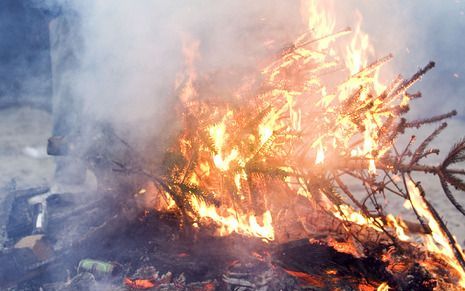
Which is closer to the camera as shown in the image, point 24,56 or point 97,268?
point 97,268

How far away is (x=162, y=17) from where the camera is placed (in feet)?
16.7

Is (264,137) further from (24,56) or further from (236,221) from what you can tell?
(24,56)

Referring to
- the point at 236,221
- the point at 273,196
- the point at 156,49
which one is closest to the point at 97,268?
the point at 236,221

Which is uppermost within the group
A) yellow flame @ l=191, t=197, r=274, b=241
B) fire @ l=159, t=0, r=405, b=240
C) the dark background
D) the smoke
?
the dark background

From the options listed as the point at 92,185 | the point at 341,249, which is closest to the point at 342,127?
the point at 341,249

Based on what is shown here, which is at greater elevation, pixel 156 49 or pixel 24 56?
pixel 24 56

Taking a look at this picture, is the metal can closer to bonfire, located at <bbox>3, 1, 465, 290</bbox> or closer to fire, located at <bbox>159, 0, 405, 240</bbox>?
bonfire, located at <bbox>3, 1, 465, 290</bbox>

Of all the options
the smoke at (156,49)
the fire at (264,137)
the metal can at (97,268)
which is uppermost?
the smoke at (156,49)

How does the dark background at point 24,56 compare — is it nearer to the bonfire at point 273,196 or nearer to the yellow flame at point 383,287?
the bonfire at point 273,196

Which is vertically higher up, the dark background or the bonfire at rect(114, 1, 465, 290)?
the dark background

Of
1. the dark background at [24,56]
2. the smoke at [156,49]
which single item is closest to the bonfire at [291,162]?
the smoke at [156,49]

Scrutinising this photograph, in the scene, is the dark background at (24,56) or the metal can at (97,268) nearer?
the metal can at (97,268)

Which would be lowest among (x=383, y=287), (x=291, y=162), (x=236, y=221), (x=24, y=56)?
(x=383, y=287)

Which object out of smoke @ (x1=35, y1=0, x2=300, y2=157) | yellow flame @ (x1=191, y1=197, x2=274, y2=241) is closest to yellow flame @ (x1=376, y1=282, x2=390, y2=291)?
yellow flame @ (x1=191, y1=197, x2=274, y2=241)
